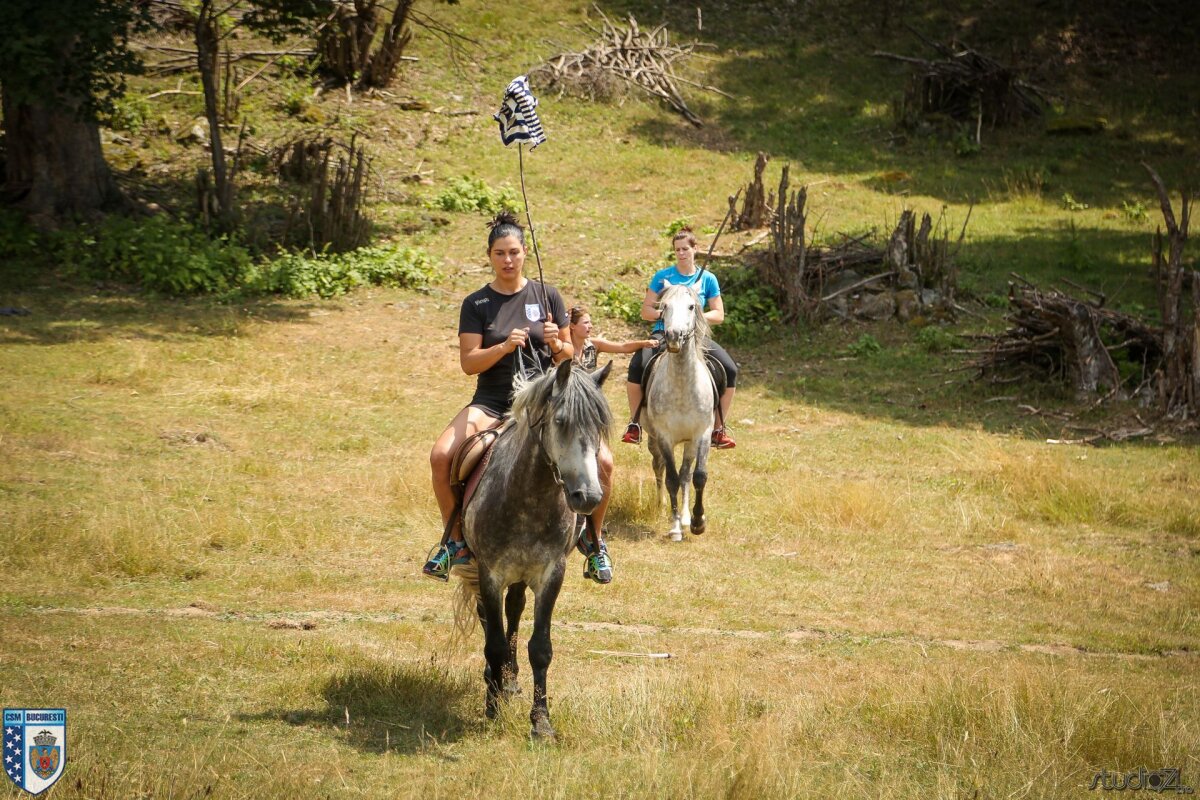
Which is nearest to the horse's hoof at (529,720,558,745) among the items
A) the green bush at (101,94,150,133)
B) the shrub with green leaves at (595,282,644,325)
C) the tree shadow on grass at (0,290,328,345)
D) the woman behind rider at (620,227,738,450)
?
the woman behind rider at (620,227,738,450)

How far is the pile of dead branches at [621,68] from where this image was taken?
88.2 feet

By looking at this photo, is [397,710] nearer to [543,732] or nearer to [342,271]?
[543,732]

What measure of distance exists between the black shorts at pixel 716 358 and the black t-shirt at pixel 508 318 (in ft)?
15.8

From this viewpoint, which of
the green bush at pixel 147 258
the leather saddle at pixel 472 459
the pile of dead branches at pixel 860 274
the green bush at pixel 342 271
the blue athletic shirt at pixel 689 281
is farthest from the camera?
the pile of dead branches at pixel 860 274

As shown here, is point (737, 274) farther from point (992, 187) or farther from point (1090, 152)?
point (1090, 152)

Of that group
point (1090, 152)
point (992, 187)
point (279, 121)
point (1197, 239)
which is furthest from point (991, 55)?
point (279, 121)

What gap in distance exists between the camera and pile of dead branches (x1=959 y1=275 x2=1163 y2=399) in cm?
1545

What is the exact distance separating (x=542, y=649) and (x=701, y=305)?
201 inches

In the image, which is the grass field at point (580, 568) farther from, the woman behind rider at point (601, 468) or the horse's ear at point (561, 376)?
the horse's ear at point (561, 376)

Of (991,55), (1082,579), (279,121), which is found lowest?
(1082,579)

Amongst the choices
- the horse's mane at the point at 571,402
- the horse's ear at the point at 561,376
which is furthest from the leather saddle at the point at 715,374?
the horse's ear at the point at 561,376

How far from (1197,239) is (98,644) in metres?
22.6

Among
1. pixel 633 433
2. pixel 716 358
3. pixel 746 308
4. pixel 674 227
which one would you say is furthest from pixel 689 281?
pixel 674 227

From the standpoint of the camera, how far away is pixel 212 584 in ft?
28.2
